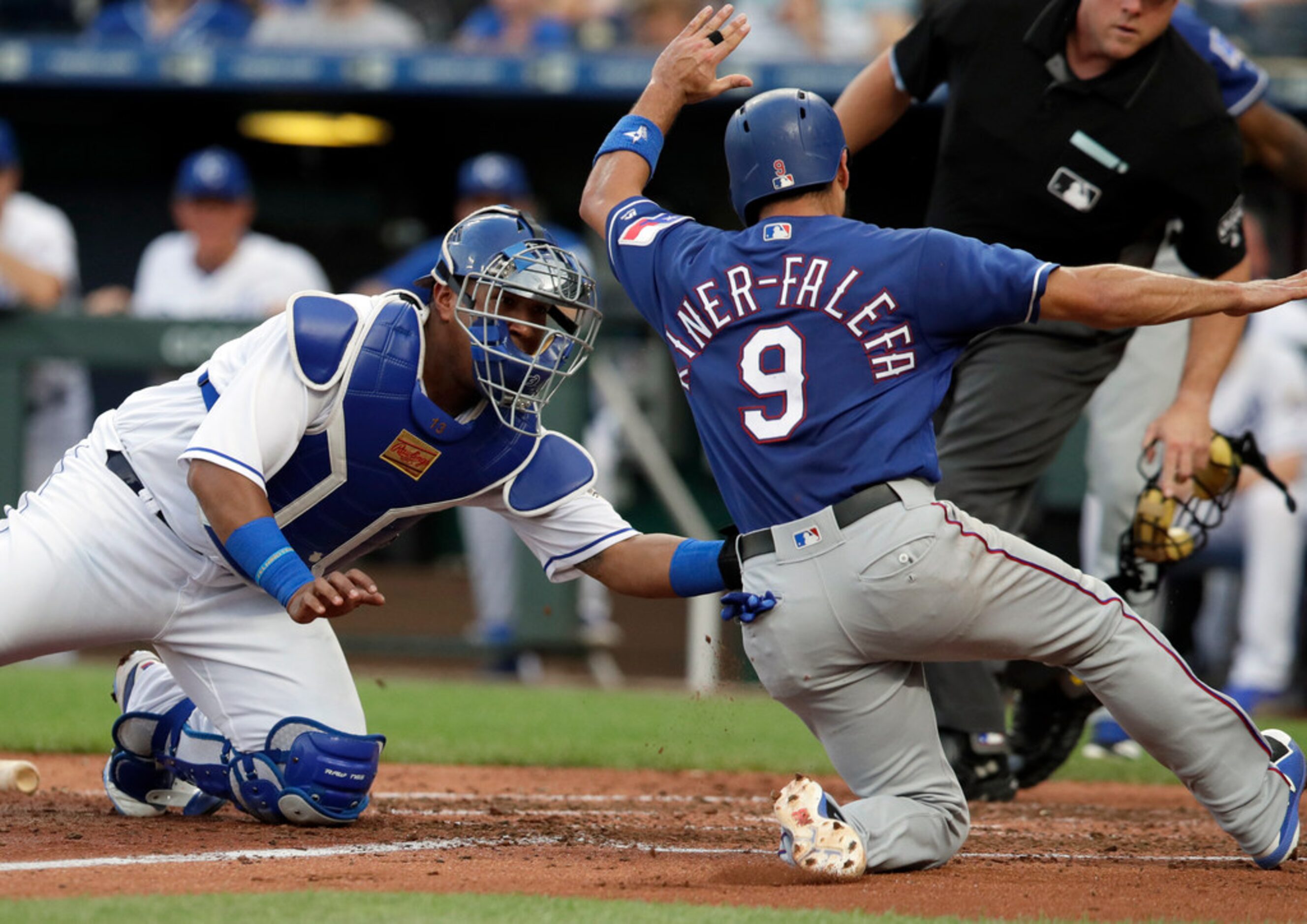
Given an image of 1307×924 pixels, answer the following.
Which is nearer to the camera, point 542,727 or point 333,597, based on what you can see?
point 333,597

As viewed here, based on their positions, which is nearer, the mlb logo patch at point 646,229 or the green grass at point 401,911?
the green grass at point 401,911

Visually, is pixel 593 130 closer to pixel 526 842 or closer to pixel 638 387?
pixel 638 387

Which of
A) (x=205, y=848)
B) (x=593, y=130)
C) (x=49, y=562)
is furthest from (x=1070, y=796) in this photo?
(x=593, y=130)

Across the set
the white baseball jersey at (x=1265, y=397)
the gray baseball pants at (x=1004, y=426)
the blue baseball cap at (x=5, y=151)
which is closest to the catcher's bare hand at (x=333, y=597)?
the gray baseball pants at (x=1004, y=426)

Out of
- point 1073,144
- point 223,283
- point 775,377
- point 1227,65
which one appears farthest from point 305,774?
point 223,283

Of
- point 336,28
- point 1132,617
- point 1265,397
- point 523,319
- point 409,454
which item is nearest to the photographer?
point 1132,617

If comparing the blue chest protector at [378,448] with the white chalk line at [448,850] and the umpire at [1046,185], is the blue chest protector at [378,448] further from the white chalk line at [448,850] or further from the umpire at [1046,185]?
the umpire at [1046,185]

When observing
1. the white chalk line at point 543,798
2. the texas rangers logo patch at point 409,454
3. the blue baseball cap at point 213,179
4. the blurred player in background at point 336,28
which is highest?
the blurred player in background at point 336,28

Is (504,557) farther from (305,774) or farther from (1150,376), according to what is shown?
(305,774)
